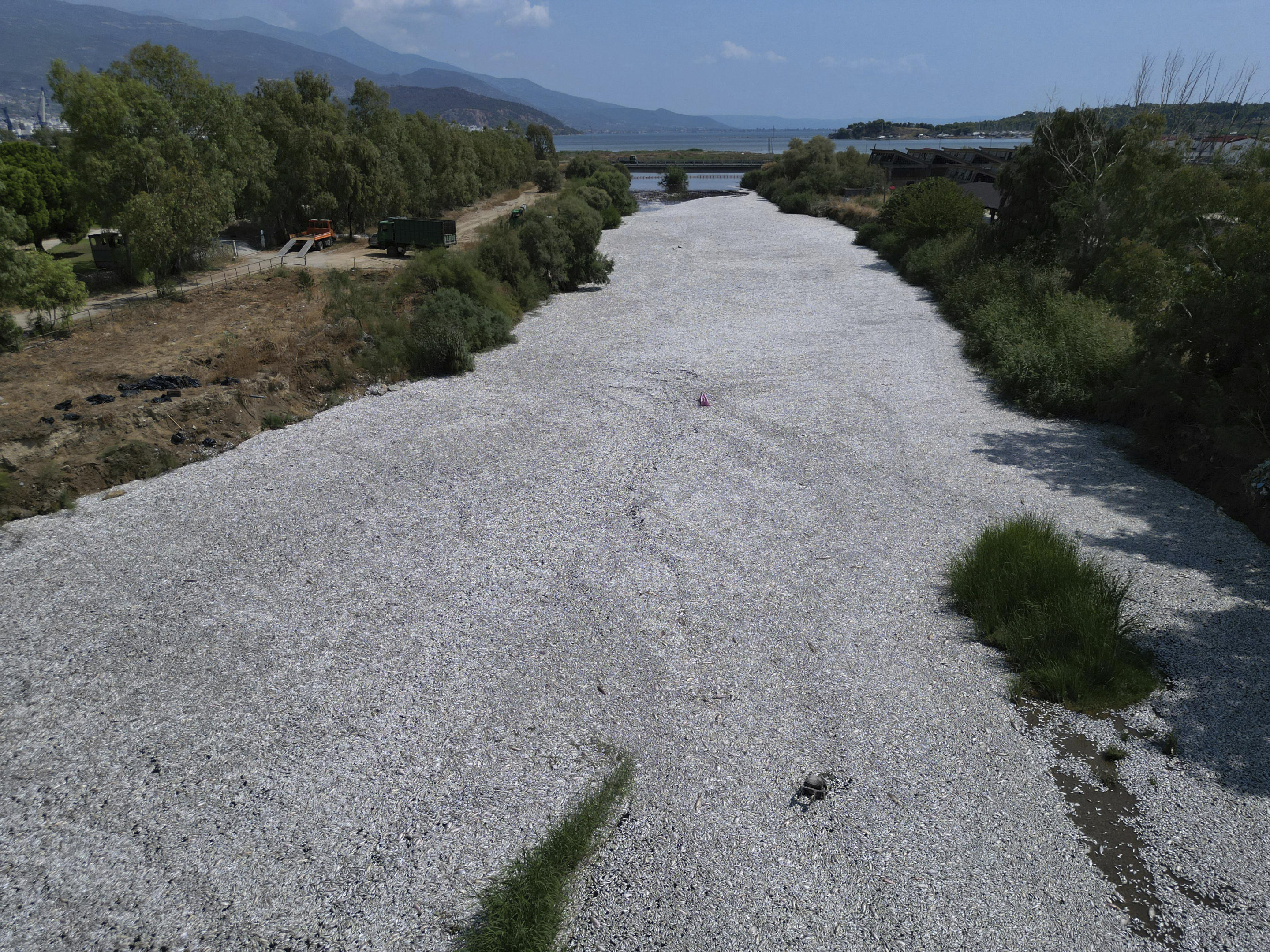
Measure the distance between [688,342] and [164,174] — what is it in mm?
18637

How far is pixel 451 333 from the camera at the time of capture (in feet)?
68.5

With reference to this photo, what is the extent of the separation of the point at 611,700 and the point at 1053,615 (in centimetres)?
594

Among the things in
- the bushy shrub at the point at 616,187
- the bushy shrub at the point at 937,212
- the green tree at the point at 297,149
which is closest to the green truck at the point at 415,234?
the green tree at the point at 297,149

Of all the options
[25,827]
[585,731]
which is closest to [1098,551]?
[585,731]

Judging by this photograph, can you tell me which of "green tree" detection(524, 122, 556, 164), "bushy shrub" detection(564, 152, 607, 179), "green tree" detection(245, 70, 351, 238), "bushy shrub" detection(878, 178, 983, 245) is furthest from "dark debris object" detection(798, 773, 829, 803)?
"green tree" detection(524, 122, 556, 164)

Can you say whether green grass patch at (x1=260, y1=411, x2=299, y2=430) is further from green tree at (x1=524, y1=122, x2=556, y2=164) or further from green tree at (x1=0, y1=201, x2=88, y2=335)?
green tree at (x1=524, y1=122, x2=556, y2=164)

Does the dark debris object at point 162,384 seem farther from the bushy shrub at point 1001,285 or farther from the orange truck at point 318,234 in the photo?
the bushy shrub at point 1001,285

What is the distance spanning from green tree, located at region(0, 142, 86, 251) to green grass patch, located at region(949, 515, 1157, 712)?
35.8 metres

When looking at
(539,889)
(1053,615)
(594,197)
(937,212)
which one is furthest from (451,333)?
(594,197)

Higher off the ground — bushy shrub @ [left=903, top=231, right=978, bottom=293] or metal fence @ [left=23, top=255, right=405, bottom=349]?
bushy shrub @ [left=903, top=231, right=978, bottom=293]

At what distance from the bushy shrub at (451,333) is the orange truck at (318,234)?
15.7 metres

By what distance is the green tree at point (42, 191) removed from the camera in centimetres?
3098

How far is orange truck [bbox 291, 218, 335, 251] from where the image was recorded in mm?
35656

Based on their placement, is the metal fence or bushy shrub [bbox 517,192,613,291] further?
bushy shrub [bbox 517,192,613,291]
